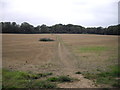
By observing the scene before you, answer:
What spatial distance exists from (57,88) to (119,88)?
1.98m

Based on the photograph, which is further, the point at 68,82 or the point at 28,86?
the point at 68,82

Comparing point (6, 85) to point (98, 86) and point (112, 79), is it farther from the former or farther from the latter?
point (112, 79)

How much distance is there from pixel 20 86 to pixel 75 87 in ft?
5.91

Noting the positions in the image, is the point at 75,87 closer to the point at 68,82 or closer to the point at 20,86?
the point at 68,82

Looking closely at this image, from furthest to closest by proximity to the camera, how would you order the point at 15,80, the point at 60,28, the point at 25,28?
the point at 60,28 < the point at 25,28 < the point at 15,80

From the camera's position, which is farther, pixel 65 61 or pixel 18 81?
pixel 65 61

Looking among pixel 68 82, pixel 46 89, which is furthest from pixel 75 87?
pixel 46 89

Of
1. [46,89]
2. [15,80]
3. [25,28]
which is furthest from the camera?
[25,28]

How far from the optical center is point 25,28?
7838cm

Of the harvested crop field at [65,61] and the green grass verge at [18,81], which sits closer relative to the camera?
the green grass verge at [18,81]

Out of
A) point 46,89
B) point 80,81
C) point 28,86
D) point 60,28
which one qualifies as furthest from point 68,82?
point 60,28

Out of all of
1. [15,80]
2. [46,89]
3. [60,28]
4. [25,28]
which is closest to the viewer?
[46,89]

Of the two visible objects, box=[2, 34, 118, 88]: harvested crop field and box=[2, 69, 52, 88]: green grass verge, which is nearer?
box=[2, 69, 52, 88]: green grass verge

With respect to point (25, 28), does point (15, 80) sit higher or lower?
lower
